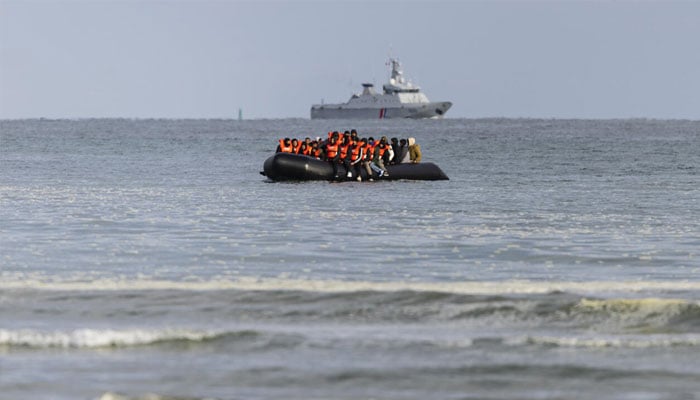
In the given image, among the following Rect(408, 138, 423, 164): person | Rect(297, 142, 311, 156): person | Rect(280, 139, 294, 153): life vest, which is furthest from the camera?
Rect(408, 138, 423, 164): person

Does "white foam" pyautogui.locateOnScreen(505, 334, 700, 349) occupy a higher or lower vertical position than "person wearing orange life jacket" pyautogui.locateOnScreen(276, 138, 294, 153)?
lower

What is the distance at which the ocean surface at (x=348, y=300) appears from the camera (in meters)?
10.1

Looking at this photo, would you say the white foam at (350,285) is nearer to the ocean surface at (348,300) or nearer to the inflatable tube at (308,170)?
the ocean surface at (348,300)

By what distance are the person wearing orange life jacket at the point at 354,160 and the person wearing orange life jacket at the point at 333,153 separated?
12.3 inches

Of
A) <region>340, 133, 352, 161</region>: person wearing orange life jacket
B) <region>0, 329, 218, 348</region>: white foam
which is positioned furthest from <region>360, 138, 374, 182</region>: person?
<region>0, 329, 218, 348</region>: white foam

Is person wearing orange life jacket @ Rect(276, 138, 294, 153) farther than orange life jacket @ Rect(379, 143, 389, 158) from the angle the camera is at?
Yes

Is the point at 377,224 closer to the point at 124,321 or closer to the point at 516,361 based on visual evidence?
the point at 124,321

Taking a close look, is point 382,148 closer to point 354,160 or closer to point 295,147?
point 354,160

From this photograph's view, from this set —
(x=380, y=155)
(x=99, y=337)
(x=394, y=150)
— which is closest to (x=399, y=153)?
(x=394, y=150)

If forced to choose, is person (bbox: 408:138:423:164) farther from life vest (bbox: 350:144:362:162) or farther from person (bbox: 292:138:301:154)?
person (bbox: 292:138:301:154)

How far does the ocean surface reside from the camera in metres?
10.1

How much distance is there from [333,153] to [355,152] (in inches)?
25.2

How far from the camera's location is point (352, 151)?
1465 inches

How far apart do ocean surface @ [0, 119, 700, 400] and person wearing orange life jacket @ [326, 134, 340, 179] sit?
21.8ft
